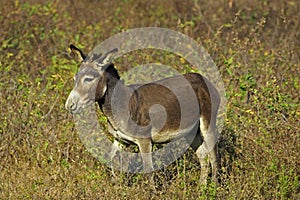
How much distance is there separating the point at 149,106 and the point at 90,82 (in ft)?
2.63

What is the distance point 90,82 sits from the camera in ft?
20.3

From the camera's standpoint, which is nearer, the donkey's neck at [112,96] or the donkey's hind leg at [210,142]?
the donkey's neck at [112,96]

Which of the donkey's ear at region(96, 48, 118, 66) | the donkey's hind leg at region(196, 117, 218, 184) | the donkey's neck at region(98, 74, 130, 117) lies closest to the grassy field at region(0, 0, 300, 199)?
the donkey's hind leg at region(196, 117, 218, 184)

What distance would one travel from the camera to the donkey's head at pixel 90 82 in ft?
20.0

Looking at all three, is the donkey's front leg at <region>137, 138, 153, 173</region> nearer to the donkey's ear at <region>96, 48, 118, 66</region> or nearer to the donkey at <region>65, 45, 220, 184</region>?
the donkey at <region>65, 45, 220, 184</region>

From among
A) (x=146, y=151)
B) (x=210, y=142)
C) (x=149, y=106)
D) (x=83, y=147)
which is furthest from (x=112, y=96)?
(x=210, y=142)

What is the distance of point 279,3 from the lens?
43.9ft

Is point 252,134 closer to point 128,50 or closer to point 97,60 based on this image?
point 97,60

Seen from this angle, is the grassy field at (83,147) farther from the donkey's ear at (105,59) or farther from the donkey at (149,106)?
the donkey's ear at (105,59)

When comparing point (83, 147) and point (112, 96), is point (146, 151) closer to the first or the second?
point (112, 96)

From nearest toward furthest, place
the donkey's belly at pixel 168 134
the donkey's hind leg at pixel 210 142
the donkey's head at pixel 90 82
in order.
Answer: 1. the donkey's head at pixel 90 82
2. the donkey's belly at pixel 168 134
3. the donkey's hind leg at pixel 210 142

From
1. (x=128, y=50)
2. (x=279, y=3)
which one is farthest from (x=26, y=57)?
(x=279, y=3)

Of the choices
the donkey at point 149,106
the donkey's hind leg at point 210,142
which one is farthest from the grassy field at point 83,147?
the donkey at point 149,106

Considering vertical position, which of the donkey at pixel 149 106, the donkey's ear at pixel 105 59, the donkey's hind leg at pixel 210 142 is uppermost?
the donkey's ear at pixel 105 59
